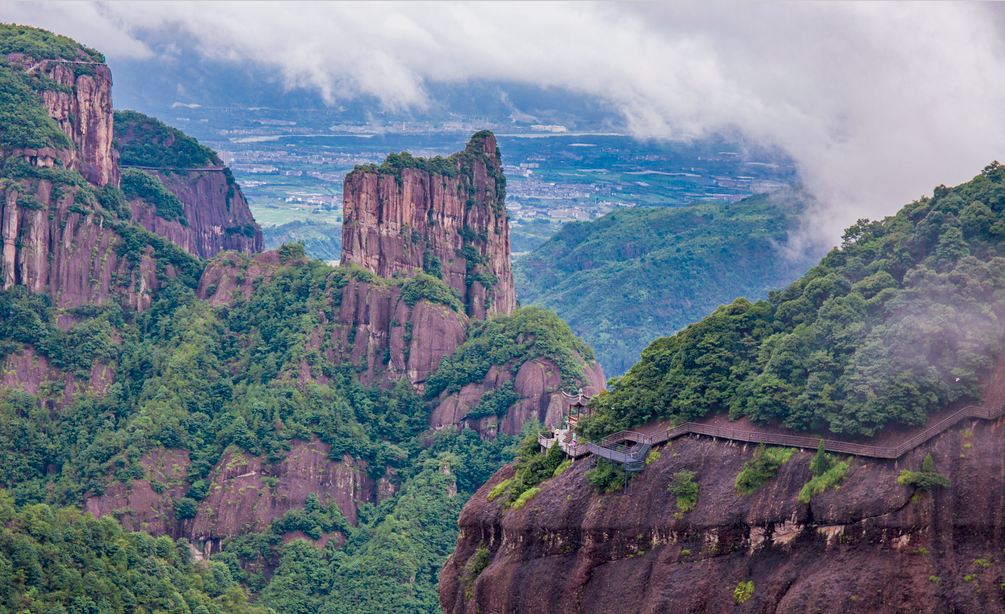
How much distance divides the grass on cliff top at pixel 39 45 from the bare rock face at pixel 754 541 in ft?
308

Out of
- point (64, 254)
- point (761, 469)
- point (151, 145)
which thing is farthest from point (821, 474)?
point (151, 145)

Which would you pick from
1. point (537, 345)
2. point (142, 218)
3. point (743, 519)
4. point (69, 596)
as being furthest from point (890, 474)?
point (142, 218)

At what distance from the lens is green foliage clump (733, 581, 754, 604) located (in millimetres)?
47969

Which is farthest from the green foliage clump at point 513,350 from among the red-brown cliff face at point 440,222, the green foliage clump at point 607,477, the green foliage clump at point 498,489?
the green foliage clump at point 607,477

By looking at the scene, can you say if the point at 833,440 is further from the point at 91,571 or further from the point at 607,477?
the point at 91,571

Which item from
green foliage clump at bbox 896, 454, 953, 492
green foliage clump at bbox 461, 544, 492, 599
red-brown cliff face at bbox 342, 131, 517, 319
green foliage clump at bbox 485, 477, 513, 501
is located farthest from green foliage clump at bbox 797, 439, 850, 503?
red-brown cliff face at bbox 342, 131, 517, 319

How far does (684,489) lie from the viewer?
52.2m

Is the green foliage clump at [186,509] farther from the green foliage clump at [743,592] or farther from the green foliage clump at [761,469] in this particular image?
the green foliage clump at [743,592]

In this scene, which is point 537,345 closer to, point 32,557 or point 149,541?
point 149,541

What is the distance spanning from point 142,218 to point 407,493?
61.5 metres

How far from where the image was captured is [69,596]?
250ft

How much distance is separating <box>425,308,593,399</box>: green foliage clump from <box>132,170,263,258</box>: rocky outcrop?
51400mm

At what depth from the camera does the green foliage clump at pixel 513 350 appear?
112 metres

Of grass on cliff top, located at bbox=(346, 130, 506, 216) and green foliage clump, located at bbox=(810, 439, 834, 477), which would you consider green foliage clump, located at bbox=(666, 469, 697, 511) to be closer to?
green foliage clump, located at bbox=(810, 439, 834, 477)
